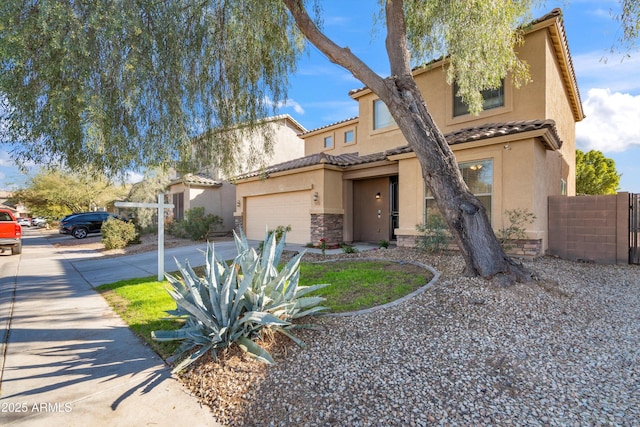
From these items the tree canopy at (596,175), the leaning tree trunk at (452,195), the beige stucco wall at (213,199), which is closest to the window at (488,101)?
the leaning tree trunk at (452,195)

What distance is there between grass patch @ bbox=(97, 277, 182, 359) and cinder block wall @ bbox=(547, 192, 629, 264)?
9954 mm

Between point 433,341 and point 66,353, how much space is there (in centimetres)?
442

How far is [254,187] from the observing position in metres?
14.8

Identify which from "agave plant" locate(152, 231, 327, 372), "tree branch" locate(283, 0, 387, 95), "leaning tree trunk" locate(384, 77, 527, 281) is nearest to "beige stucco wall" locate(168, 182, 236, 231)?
"tree branch" locate(283, 0, 387, 95)

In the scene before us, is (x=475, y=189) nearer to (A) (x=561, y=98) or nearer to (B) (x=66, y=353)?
(A) (x=561, y=98)

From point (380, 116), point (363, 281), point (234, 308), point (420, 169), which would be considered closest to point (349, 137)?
point (380, 116)

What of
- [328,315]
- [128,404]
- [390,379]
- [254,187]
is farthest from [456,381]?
[254,187]

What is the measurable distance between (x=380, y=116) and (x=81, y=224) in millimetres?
20999

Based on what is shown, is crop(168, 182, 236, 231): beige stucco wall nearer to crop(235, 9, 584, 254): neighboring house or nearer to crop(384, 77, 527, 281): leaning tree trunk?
crop(235, 9, 584, 254): neighboring house

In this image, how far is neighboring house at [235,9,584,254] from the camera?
8.11m

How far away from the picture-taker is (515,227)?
7.78 m

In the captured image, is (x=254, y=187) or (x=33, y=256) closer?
(x=33, y=256)

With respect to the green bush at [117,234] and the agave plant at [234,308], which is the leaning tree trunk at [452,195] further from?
the green bush at [117,234]

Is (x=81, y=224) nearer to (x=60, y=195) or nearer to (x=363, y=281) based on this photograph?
(x=60, y=195)
